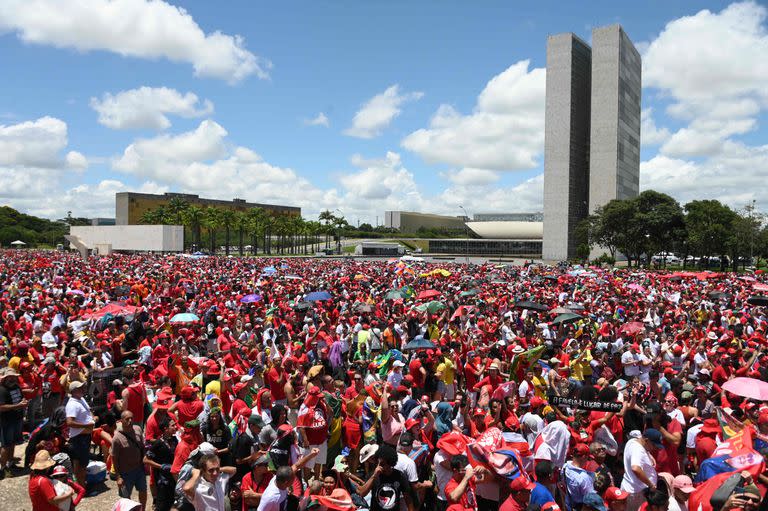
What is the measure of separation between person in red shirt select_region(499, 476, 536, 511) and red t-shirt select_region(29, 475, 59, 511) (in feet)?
13.1

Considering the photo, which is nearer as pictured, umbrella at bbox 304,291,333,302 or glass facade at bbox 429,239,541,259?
umbrella at bbox 304,291,333,302

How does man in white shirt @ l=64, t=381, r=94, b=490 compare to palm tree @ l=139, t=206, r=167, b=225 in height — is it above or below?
below

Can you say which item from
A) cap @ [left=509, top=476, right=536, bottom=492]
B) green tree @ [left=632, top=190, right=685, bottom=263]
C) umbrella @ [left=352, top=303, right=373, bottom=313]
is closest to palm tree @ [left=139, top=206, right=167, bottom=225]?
green tree @ [left=632, top=190, right=685, bottom=263]

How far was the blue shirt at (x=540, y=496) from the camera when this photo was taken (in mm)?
4597

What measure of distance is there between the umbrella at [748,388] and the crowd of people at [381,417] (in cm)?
3

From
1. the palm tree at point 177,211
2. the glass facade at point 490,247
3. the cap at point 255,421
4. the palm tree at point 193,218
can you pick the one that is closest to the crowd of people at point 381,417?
the cap at point 255,421

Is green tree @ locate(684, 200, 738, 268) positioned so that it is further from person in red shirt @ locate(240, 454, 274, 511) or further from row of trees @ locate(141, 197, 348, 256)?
person in red shirt @ locate(240, 454, 274, 511)

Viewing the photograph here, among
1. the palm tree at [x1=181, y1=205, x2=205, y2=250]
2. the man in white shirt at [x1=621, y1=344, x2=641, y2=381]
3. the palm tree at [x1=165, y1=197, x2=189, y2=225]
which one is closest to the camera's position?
the man in white shirt at [x1=621, y1=344, x2=641, y2=381]

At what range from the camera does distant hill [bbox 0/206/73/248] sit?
123375mm

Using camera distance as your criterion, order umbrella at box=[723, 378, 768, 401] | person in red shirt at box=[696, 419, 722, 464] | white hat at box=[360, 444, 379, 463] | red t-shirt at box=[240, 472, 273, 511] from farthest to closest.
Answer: umbrella at box=[723, 378, 768, 401] → person in red shirt at box=[696, 419, 722, 464] → white hat at box=[360, 444, 379, 463] → red t-shirt at box=[240, 472, 273, 511]

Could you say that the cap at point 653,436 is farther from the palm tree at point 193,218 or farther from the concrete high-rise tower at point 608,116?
the palm tree at point 193,218

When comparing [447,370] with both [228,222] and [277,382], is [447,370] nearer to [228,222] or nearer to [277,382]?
[277,382]

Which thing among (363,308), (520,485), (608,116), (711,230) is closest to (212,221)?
(608,116)

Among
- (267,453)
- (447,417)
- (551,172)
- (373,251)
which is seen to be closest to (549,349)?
(447,417)
